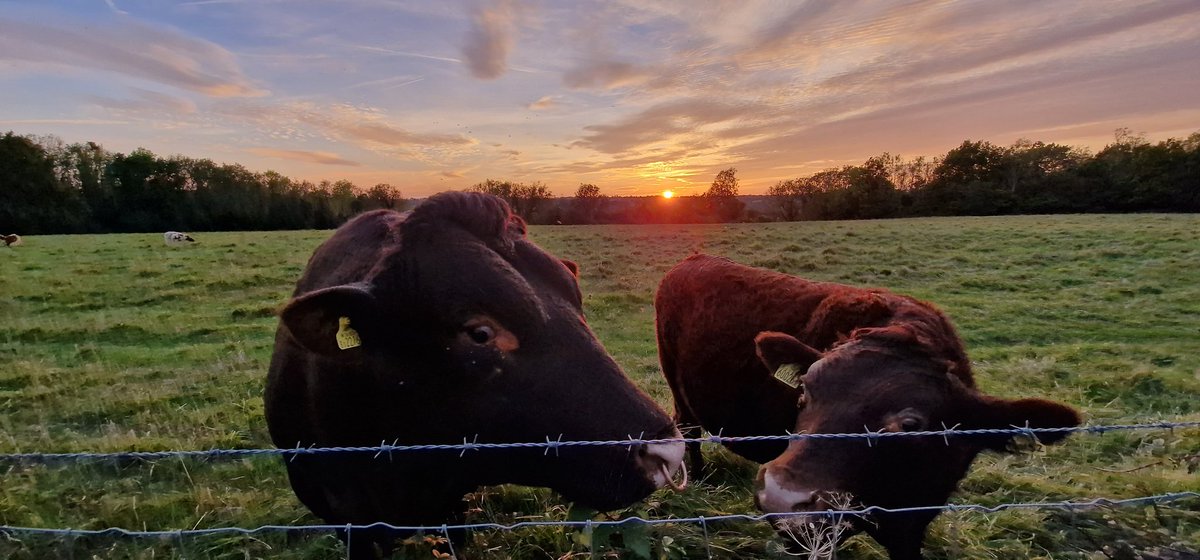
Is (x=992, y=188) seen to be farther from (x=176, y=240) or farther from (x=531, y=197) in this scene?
(x=176, y=240)

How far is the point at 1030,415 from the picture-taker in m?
3.15

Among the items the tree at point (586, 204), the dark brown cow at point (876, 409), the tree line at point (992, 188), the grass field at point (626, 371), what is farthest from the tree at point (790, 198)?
the dark brown cow at point (876, 409)

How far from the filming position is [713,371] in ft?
16.8

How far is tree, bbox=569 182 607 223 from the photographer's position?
4562 centimetres

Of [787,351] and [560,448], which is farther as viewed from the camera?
[787,351]

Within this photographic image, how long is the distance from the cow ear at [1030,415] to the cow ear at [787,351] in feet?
2.99

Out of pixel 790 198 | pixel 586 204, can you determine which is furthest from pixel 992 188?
pixel 586 204

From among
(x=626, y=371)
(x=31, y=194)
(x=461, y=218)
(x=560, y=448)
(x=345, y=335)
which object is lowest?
(x=626, y=371)

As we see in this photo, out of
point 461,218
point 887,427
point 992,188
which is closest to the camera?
point 887,427

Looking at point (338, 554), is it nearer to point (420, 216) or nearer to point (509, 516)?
point (509, 516)

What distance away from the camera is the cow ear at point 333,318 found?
2.60 meters

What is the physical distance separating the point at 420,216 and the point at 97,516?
3538 mm

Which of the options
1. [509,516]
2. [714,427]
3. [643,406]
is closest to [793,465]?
[643,406]

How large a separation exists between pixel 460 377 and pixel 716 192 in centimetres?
5348
